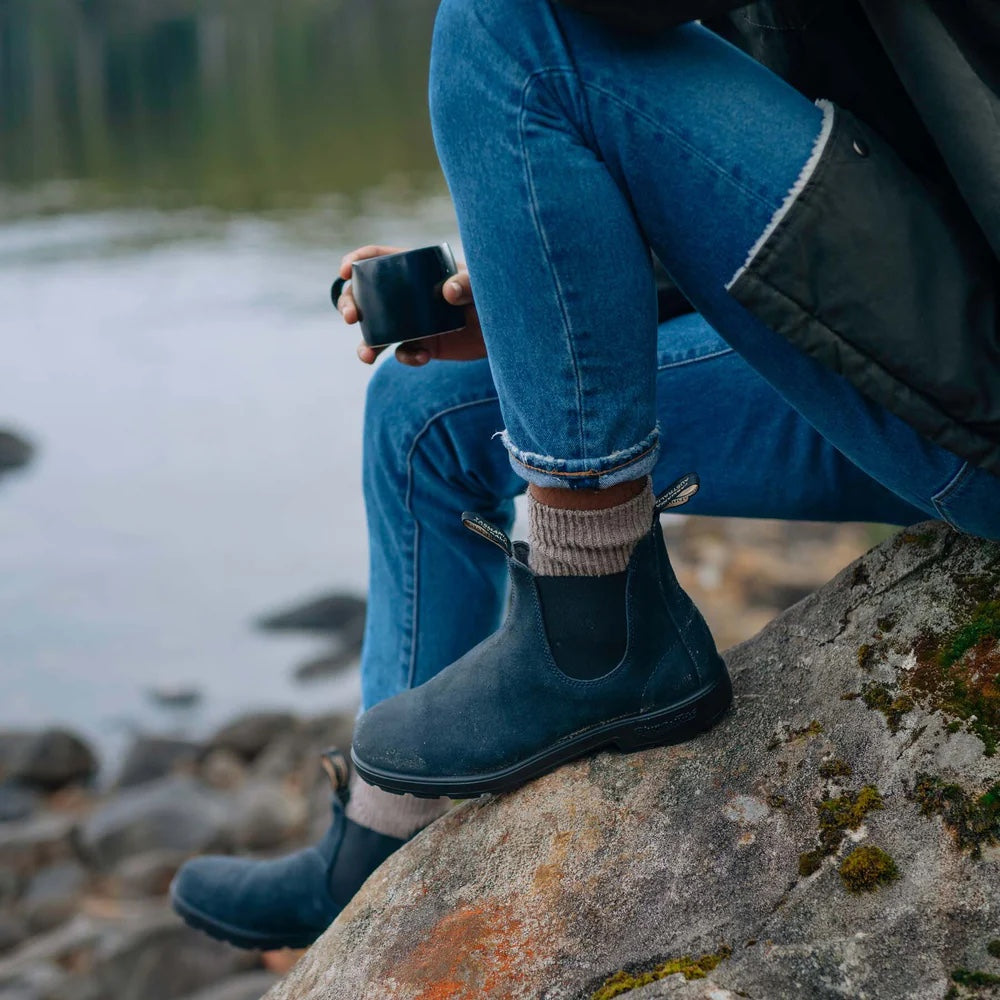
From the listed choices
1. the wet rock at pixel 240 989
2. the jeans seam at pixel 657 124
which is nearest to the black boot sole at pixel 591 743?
the jeans seam at pixel 657 124

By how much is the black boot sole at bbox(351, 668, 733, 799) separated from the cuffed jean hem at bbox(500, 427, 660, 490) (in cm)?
35

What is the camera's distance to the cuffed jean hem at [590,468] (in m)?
1.50

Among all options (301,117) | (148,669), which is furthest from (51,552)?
(301,117)

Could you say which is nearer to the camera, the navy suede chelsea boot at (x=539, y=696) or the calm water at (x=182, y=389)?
the navy suede chelsea boot at (x=539, y=696)

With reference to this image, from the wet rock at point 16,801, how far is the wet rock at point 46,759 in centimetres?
5

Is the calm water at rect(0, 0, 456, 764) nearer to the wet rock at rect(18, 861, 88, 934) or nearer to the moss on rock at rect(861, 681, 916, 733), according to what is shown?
the wet rock at rect(18, 861, 88, 934)

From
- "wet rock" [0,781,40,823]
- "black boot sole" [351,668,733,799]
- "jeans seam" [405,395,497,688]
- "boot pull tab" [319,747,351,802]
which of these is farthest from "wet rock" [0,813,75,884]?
"black boot sole" [351,668,733,799]

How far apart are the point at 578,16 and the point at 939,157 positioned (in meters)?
0.44

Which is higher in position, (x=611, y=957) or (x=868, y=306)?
(x=868, y=306)

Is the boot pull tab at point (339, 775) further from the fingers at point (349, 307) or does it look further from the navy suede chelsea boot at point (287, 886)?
the fingers at point (349, 307)

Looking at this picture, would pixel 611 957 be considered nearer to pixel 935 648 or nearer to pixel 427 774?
pixel 427 774

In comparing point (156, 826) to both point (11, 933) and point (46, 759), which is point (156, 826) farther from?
point (46, 759)

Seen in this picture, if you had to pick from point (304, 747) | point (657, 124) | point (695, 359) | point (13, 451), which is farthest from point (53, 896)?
point (13, 451)

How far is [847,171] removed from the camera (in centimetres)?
136
